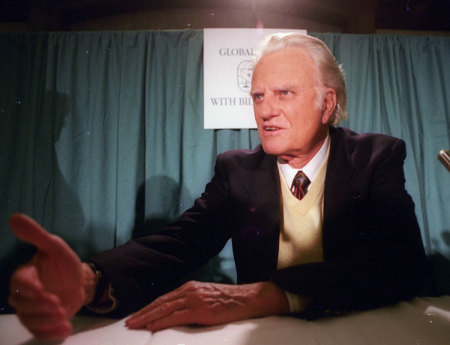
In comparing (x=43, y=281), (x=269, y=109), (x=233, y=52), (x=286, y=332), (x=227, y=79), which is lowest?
(x=286, y=332)

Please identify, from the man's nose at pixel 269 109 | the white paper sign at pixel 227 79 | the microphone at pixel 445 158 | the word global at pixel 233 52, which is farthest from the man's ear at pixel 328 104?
the word global at pixel 233 52

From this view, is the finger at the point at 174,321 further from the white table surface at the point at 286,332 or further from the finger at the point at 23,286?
the finger at the point at 23,286

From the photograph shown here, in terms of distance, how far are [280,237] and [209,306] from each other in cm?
53

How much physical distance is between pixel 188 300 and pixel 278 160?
703 mm

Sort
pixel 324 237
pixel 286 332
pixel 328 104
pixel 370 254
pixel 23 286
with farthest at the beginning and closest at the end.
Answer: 1. pixel 328 104
2. pixel 324 237
3. pixel 370 254
4. pixel 286 332
5. pixel 23 286

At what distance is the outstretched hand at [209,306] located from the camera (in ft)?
1.83

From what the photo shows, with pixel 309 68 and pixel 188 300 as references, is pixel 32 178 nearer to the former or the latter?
pixel 188 300

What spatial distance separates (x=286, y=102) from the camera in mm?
1005

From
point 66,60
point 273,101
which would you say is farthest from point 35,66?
point 273,101

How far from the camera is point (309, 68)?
1.04 metres

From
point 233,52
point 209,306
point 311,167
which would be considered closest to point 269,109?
point 311,167

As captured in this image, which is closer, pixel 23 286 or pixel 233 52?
pixel 23 286

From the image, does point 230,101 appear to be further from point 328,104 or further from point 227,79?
point 328,104

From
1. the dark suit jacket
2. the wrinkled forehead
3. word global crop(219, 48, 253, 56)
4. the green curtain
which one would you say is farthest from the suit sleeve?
word global crop(219, 48, 253, 56)
